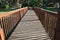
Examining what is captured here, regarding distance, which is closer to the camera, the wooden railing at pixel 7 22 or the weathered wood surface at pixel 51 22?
the weathered wood surface at pixel 51 22

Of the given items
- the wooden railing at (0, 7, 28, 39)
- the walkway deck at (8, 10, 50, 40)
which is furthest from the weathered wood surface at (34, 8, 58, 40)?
the wooden railing at (0, 7, 28, 39)

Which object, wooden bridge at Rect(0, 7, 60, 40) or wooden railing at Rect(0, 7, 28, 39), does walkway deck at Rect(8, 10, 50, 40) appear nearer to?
wooden bridge at Rect(0, 7, 60, 40)

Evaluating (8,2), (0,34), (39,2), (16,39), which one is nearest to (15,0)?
(8,2)

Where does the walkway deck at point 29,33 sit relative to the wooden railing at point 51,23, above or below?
below

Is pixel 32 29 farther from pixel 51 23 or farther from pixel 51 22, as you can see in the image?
pixel 51 23

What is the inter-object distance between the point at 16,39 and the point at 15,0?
76173 mm

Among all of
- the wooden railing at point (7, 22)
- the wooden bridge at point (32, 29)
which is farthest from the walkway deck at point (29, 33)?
the wooden railing at point (7, 22)

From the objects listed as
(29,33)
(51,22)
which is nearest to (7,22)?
(51,22)

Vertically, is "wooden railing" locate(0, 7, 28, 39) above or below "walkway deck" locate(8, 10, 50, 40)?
above

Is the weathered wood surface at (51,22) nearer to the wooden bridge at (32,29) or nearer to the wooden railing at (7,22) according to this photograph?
the wooden bridge at (32,29)

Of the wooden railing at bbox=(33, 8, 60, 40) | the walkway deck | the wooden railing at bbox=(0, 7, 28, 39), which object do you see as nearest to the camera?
the wooden railing at bbox=(33, 8, 60, 40)

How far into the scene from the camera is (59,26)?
346cm

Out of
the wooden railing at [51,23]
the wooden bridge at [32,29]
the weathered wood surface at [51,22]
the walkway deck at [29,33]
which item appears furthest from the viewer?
the walkway deck at [29,33]

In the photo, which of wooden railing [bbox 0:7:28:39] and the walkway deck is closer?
wooden railing [bbox 0:7:28:39]
